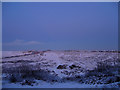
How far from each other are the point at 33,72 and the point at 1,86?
132 cm

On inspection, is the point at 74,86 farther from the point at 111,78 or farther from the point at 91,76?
the point at 111,78

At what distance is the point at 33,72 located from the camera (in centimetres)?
520

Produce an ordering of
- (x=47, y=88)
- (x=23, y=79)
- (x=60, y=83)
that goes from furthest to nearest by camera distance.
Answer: (x=23, y=79) < (x=60, y=83) < (x=47, y=88)

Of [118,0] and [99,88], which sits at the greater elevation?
[118,0]

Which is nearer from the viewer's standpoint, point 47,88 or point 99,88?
point 99,88

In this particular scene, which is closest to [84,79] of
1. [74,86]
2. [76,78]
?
[76,78]

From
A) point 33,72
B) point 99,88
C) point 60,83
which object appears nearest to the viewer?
point 99,88

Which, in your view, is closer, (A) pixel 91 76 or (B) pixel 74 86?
(B) pixel 74 86

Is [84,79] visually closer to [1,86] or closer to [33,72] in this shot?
[33,72]

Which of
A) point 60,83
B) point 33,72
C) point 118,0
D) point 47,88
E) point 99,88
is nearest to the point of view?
point 99,88

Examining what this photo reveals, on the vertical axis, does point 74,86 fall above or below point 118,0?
below

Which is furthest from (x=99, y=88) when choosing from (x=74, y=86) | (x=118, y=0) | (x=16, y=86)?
(x=118, y=0)

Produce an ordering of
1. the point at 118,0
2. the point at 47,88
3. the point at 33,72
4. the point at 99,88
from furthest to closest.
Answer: the point at 118,0 < the point at 33,72 < the point at 47,88 < the point at 99,88

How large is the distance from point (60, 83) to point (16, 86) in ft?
4.72
